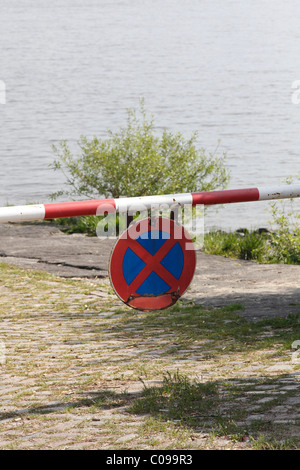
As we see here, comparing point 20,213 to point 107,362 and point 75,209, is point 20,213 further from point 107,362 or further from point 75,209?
point 107,362

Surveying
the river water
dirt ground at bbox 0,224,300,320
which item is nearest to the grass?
dirt ground at bbox 0,224,300,320

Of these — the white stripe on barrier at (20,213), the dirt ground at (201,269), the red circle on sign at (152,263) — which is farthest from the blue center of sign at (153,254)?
the dirt ground at (201,269)

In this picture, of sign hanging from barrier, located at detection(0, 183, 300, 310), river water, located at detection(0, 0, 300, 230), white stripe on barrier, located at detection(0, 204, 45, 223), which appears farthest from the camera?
river water, located at detection(0, 0, 300, 230)

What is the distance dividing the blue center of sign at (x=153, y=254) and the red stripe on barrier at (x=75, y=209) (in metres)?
0.47

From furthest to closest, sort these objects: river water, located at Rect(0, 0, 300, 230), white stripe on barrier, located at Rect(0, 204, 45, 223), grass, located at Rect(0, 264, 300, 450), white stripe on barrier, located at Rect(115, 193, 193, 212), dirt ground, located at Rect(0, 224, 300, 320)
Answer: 1. river water, located at Rect(0, 0, 300, 230)
2. dirt ground, located at Rect(0, 224, 300, 320)
3. white stripe on barrier, located at Rect(115, 193, 193, 212)
4. white stripe on barrier, located at Rect(0, 204, 45, 223)
5. grass, located at Rect(0, 264, 300, 450)

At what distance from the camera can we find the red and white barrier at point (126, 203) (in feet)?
16.6

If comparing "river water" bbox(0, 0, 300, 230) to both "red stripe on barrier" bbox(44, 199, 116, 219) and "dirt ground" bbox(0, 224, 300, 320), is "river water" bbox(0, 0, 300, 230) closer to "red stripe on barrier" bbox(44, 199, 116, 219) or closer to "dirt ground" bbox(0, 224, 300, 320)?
"dirt ground" bbox(0, 224, 300, 320)

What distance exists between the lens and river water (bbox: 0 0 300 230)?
28.2 metres

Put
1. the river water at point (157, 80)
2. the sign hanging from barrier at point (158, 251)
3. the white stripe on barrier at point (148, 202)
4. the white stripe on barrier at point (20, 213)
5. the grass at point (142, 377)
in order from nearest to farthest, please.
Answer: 1. the grass at point (142, 377)
2. the white stripe on barrier at point (20, 213)
3. the white stripe on barrier at point (148, 202)
4. the sign hanging from barrier at point (158, 251)
5. the river water at point (157, 80)

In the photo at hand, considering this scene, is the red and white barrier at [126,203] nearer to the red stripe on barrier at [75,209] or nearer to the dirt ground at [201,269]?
the red stripe on barrier at [75,209]

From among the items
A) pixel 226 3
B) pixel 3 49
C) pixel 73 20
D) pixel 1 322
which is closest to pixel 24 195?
pixel 1 322

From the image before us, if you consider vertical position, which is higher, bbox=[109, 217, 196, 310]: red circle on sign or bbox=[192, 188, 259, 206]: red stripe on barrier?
bbox=[192, 188, 259, 206]: red stripe on barrier

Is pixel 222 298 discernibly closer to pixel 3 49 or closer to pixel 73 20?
pixel 3 49

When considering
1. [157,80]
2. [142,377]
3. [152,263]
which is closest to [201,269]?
[142,377]
